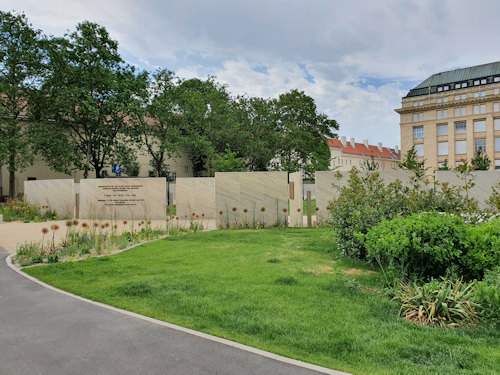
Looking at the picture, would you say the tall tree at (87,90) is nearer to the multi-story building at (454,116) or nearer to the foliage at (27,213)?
the foliage at (27,213)

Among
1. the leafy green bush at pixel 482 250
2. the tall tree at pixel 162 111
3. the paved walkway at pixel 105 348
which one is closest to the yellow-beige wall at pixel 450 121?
the tall tree at pixel 162 111

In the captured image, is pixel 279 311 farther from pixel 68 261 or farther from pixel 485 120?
pixel 485 120

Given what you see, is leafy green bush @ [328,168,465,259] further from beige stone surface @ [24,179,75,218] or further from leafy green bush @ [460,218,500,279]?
beige stone surface @ [24,179,75,218]

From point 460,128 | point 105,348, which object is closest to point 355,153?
point 460,128

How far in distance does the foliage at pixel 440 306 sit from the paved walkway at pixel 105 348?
1.93 m

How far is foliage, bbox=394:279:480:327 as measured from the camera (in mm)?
Result: 4590

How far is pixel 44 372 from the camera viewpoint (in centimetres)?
354

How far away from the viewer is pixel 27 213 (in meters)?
19.8

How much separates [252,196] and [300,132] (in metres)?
29.1

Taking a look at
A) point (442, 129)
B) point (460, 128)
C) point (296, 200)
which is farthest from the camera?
point (442, 129)

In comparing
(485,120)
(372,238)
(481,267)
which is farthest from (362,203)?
(485,120)

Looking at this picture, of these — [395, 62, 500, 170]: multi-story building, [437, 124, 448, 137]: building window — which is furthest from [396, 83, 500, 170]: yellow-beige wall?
[437, 124, 448, 137]: building window

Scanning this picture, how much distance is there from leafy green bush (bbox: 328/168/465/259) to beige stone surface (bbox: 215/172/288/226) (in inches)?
259

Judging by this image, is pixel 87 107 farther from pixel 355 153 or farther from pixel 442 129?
pixel 355 153
